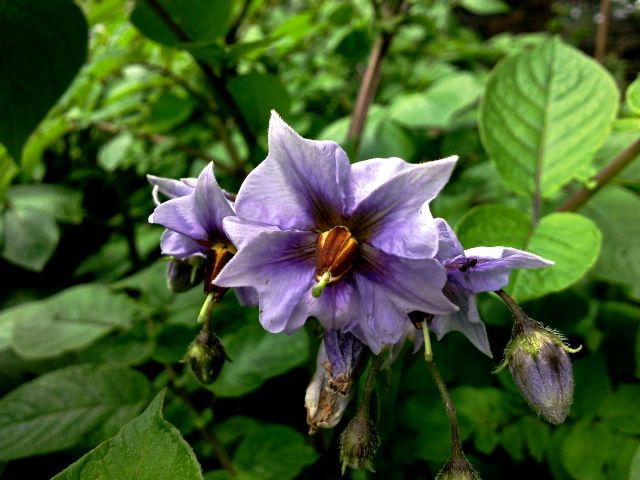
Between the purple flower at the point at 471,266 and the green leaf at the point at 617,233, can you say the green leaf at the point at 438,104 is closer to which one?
the green leaf at the point at 617,233

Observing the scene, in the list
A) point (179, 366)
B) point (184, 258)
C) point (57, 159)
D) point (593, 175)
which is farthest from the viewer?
point (57, 159)

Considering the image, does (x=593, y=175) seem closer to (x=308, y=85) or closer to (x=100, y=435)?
(x=100, y=435)

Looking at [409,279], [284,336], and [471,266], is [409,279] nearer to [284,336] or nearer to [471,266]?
[471,266]

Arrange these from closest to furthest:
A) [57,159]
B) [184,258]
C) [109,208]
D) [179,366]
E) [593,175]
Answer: [184,258], [593,175], [179,366], [109,208], [57,159]

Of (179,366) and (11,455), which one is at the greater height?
(11,455)

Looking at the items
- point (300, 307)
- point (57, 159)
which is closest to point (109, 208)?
point (57, 159)

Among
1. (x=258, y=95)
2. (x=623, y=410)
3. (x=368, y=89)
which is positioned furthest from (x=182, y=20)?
(x=623, y=410)

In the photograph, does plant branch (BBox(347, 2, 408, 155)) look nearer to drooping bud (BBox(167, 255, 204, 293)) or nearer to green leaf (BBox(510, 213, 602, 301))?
green leaf (BBox(510, 213, 602, 301))
